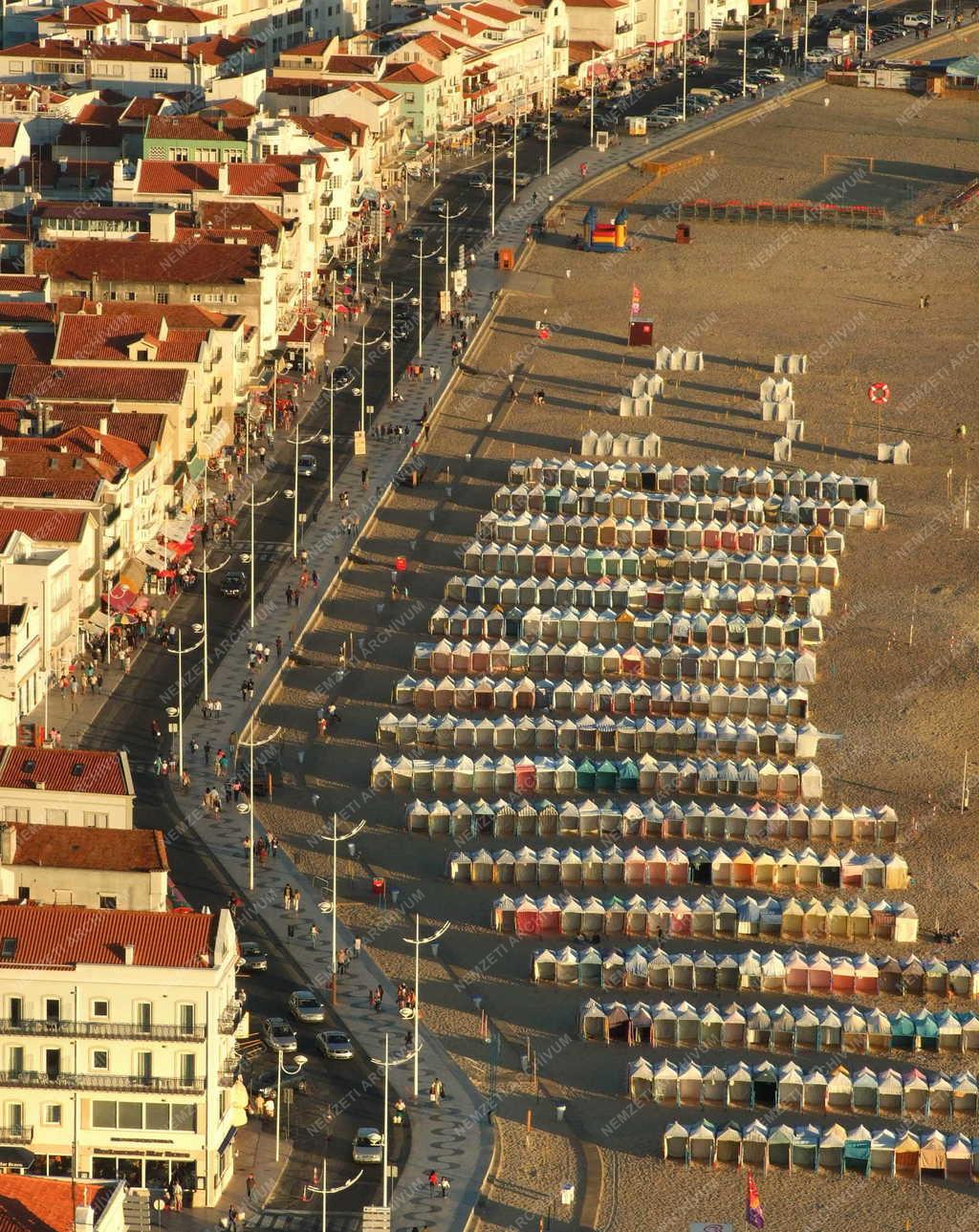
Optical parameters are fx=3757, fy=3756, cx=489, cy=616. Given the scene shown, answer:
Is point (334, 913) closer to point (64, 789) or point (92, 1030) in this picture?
point (64, 789)

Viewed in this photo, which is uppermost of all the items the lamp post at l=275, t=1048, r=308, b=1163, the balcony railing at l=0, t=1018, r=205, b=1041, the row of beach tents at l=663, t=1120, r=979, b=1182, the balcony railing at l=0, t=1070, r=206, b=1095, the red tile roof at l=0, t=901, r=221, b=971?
the red tile roof at l=0, t=901, r=221, b=971

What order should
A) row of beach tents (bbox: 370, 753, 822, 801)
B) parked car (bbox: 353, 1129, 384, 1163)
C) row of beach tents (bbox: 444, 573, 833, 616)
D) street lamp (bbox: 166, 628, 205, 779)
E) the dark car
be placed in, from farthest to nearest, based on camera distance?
the dark car → row of beach tents (bbox: 444, 573, 833, 616) → street lamp (bbox: 166, 628, 205, 779) → row of beach tents (bbox: 370, 753, 822, 801) → parked car (bbox: 353, 1129, 384, 1163)

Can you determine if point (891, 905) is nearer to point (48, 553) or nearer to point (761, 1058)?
point (761, 1058)

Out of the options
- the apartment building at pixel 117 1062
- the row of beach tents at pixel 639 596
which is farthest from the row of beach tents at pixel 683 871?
the row of beach tents at pixel 639 596

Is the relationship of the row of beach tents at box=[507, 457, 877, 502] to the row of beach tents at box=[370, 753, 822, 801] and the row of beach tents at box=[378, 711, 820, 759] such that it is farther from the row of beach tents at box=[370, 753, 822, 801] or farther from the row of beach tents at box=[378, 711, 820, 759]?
the row of beach tents at box=[370, 753, 822, 801]

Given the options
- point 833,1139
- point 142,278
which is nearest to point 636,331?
point 142,278

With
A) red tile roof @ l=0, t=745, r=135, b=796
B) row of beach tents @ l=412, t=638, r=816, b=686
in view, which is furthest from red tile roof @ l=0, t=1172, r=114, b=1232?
row of beach tents @ l=412, t=638, r=816, b=686
